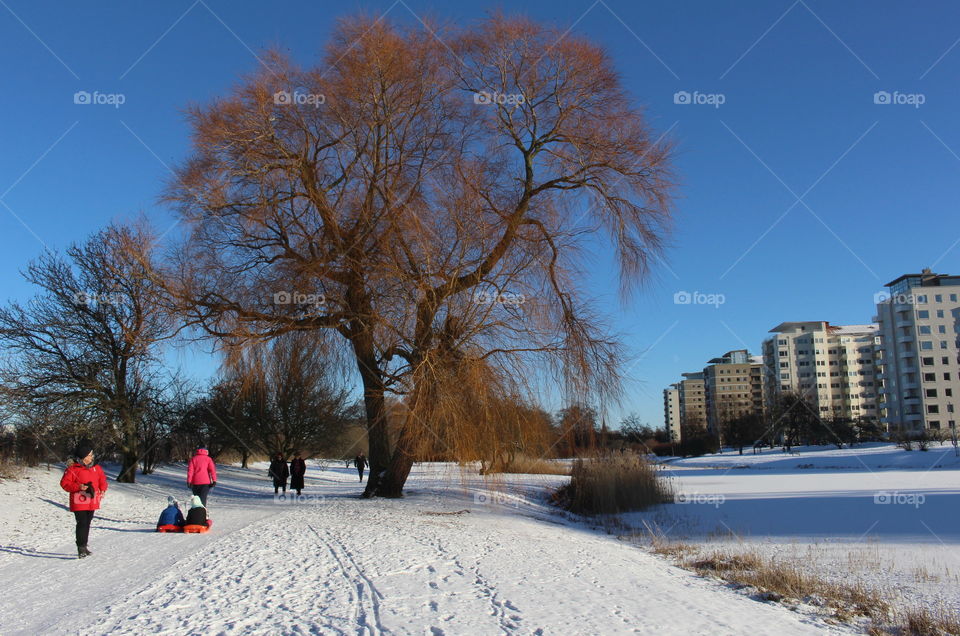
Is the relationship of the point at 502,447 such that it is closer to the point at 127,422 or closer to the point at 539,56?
the point at 539,56

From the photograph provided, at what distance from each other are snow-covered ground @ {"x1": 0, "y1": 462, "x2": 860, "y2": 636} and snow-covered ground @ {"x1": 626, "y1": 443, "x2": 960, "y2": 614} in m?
2.02

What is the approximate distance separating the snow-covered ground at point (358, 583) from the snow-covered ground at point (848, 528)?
2.02 m

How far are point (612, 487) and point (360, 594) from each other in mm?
17041

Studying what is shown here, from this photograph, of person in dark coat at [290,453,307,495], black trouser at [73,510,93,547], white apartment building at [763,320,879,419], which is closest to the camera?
black trouser at [73,510,93,547]

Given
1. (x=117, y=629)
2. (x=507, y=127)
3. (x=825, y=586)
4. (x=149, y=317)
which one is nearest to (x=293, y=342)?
(x=149, y=317)

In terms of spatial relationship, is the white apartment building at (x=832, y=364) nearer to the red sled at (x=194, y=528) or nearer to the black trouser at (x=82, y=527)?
the red sled at (x=194, y=528)

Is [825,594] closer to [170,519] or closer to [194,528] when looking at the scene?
[194,528]

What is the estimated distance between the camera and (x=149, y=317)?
17.4m

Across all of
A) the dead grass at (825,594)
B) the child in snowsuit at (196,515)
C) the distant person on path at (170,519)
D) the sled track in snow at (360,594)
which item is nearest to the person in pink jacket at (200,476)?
the distant person on path at (170,519)

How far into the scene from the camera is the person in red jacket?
1021 centimetres

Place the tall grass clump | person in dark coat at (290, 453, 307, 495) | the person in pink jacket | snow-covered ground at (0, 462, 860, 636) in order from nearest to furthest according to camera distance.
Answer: snow-covered ground at (0, 462, 860, 636), the person in pink jacket, the tall grass clump, person in dark coat at (290, 453, 307, 495)

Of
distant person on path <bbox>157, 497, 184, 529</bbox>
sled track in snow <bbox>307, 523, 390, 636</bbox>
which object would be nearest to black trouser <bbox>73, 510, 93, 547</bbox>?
distant person on path <bbox>157, 497, 184, 529</bbox>

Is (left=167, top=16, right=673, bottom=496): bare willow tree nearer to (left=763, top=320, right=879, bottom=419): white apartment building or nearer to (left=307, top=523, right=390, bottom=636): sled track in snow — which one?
(left=307, top=523, right=390, bottom=636): sled track in snow

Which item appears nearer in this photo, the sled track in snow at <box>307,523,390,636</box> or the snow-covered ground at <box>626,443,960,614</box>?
the sled track in snow at <box>307,523,390,636</box>
